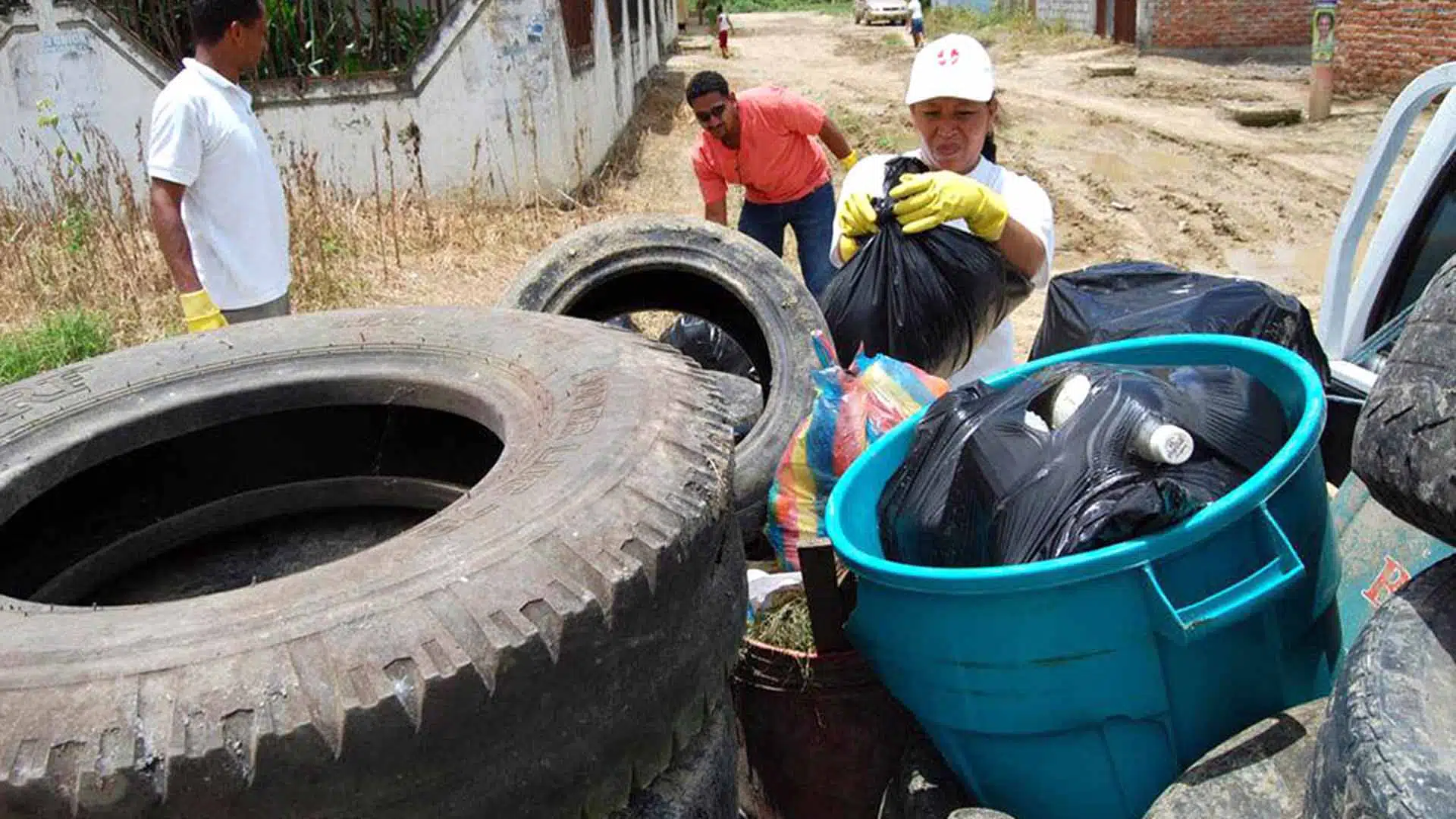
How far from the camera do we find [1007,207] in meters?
2.95

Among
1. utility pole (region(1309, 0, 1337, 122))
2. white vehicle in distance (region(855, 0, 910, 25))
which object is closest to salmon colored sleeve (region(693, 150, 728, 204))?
utility pole (region(1309, 0, 1337, 122))

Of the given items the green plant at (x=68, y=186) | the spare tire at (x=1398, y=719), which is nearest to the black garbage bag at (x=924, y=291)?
the spare tire at (x=1398, y=719)

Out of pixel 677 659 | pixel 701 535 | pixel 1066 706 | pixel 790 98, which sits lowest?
pixel 1066 706

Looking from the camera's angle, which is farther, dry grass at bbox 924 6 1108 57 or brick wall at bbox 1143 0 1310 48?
dry grass at bbox 924 6 1108 57

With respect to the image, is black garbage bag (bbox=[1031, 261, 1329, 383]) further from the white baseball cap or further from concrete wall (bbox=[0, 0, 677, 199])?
concrete wall (bbox=[0, 0, 677, 199])

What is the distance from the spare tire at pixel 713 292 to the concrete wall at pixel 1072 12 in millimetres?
18568

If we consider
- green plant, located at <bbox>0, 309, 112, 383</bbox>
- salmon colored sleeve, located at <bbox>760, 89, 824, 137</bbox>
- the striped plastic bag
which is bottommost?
green plant, located at <bbox>0, 309, 112, 383</bbox>

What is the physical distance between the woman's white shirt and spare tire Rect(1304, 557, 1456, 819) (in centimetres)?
172

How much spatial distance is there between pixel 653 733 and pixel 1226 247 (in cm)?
792

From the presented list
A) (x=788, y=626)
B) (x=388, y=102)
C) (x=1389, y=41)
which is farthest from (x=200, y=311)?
(x=1389, y=41)

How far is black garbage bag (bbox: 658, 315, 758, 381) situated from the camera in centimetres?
A: 385

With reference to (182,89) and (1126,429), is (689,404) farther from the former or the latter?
(182,89)

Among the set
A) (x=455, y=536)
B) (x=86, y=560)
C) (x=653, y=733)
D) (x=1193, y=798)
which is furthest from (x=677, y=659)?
(x=86, y=560)

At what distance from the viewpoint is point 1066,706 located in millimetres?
1637
